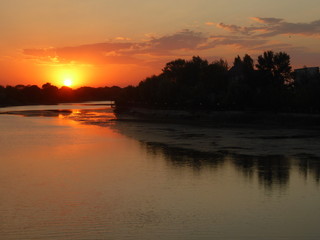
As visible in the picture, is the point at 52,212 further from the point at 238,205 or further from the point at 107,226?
the point at 238,205

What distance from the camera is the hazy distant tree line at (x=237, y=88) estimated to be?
253ft

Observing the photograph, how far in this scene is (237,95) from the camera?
277 feet

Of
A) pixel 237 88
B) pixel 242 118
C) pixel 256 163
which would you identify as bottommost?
pixel 256 163

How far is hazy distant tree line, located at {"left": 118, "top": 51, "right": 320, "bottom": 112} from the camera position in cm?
7706

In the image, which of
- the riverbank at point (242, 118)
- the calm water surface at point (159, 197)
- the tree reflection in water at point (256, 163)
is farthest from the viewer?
the riverbank at point (242, 118)

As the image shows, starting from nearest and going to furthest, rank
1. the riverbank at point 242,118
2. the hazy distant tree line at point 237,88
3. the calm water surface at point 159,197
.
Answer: the calm water surface at point 159,197, the riverbank at point 242,118, the hazy distant tree line at point 237,88

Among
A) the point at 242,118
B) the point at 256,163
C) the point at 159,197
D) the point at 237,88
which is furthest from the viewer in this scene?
the point at 237,88

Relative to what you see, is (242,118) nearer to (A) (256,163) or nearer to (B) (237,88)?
(B) (237,88)

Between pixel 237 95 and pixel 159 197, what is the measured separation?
66.5 m

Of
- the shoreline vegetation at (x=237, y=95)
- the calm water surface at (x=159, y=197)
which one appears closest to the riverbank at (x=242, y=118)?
the shoreline vegetation at (x=237, y=95)

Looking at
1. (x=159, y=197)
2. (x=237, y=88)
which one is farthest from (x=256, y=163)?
(x=237, y=88)

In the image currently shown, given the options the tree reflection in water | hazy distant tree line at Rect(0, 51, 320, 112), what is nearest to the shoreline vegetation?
hazy distant tree line at Rect(0, 51, 320, 112)

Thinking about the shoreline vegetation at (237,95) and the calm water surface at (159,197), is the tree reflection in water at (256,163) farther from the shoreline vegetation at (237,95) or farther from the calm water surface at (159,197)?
the shoreline vegetation at (237,95)

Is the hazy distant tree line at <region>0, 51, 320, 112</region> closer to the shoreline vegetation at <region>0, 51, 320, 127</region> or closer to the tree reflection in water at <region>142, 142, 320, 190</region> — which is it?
the shoreline vegetation at <region>0, 51, 320, 127</region>
